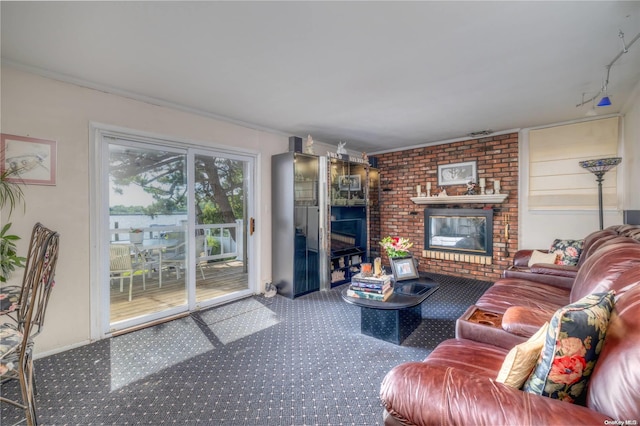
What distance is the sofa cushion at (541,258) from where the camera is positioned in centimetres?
336

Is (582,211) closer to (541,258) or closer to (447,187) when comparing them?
(541,258)

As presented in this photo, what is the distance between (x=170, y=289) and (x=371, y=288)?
8.28 feet

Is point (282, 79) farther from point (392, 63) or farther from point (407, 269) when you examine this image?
point (407, 269)

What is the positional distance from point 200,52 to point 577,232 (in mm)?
4927

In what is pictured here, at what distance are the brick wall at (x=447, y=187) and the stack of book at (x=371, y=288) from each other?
281cm

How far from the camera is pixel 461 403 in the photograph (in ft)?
3.08

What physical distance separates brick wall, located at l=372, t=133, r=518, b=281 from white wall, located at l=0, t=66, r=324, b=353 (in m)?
4.26

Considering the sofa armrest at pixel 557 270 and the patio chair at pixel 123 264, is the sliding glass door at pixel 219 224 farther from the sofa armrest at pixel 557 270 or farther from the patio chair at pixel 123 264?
the sofa armrest at pixel 557 270

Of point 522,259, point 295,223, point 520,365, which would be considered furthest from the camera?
point 295,223

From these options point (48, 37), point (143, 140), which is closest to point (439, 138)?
point (143, 140)

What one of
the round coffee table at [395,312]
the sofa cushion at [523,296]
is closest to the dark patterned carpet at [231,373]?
the round coffee table at [395,312]

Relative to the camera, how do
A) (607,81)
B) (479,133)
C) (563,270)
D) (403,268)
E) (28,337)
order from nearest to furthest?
(28,337) → (607,81) → (563,270) → (403,268) → (479,133)

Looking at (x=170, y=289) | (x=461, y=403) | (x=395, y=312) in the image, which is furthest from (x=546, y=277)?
(x=170, y=289)

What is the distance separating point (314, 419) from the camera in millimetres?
Answer: 1676
